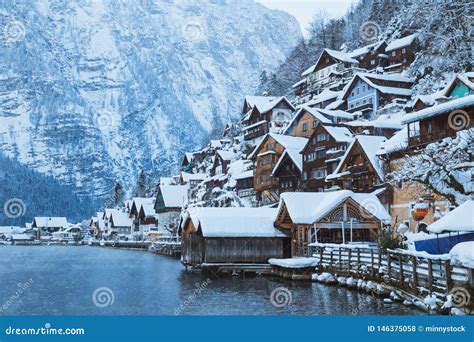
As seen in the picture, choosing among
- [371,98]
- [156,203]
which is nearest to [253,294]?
[371,98]

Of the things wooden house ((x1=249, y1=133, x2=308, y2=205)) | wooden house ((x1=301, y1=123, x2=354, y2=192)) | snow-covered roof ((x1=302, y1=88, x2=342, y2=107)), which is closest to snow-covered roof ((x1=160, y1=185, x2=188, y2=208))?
snow-covered roof ((x1=302, y1=88, x2=342, y2=107))

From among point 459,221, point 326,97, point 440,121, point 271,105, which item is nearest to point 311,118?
point 326,97

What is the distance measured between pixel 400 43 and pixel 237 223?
46656 millimetres

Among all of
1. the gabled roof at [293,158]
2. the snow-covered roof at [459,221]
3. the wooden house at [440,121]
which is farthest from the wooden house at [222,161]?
the snow-covered roof at [459,221]

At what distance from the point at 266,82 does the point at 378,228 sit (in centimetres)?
8891

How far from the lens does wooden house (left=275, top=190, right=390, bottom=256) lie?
36.6m

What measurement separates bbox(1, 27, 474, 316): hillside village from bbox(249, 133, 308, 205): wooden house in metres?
0.12

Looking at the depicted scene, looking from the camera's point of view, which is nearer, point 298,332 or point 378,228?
point 298,332

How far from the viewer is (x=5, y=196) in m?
181

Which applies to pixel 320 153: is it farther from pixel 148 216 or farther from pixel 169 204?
pixel 148 216

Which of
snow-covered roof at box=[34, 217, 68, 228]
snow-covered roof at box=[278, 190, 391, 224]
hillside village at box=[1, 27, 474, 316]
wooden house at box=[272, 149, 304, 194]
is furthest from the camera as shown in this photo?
snow-covered roof at box=[34, 217, 68, 228]

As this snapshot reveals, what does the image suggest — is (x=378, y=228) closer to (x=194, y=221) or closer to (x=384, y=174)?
(x=384, y=174)

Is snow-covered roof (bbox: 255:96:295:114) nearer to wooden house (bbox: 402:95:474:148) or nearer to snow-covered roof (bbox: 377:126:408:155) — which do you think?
snow-covered roof (bbox: 377:126:408:155)

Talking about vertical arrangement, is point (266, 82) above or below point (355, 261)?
above
